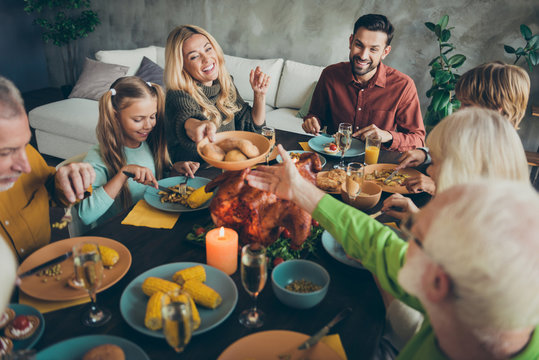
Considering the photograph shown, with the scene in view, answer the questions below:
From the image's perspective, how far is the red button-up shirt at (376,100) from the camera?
9.39ft

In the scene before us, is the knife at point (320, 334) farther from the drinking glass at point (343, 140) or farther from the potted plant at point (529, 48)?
the potted plant at point (529, 48)

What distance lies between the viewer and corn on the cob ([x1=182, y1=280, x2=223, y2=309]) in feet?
3.48

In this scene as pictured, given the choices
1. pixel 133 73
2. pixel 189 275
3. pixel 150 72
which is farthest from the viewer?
pixel 133 73

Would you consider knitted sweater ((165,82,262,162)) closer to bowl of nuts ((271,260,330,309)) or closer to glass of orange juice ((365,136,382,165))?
glass of orange juice ((365,136,382,165))

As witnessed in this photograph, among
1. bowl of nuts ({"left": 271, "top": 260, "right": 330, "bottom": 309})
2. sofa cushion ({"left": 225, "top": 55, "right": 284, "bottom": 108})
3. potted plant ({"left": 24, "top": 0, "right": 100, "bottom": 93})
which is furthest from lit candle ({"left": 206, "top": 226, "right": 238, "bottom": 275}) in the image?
potted plant ({"left": 24, "top": 0, "right": 100, "bottom": 93})

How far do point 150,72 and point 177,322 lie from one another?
14.8ft

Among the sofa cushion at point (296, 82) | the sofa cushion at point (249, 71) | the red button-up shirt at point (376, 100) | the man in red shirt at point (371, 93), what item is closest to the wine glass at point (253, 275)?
the man in red shirt at point (371, 93)

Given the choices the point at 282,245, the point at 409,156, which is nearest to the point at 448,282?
the point at 282,245

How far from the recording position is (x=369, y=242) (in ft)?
3.80

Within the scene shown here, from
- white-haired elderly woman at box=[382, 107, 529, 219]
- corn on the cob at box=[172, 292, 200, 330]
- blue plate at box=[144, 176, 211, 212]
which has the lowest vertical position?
blue plate at box=[144, 176, 211, 212]

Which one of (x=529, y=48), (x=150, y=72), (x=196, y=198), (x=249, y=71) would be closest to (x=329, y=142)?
(x=196, y=198)

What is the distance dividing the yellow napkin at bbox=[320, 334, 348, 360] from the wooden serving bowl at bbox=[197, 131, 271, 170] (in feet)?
2.01

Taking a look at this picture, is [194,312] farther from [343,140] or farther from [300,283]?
[343,140]

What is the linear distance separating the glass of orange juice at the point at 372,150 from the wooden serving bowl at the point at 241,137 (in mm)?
853
